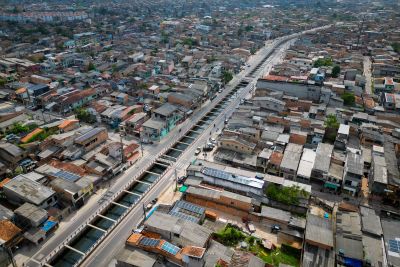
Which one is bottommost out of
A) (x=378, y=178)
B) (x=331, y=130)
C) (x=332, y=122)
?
(x=331, y=130)

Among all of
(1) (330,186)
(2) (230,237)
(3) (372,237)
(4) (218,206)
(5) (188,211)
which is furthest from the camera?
(1) (330,186)

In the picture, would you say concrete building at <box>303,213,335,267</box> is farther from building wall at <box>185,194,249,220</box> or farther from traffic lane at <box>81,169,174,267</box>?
traffic lane at <box>81,169,174,267</box>

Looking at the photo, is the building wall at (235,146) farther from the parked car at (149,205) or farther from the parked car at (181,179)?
the parked car at (149,205)

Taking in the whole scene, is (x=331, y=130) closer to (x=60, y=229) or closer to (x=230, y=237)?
(x=230, y=237)

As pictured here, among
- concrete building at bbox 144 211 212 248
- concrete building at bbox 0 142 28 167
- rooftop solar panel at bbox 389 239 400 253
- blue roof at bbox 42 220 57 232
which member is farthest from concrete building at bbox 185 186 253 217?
concrete building at bbox 0 142 28 167

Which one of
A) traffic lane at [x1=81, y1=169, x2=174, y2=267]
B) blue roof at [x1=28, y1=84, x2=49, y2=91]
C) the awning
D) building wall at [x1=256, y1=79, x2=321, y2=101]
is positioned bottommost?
traffic lane at [x1=81, y1=169, x2=174, y2=267]

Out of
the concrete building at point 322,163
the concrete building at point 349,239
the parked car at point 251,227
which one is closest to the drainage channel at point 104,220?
the parked car at point 251,227

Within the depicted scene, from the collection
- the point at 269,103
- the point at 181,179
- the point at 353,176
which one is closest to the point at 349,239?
the point at 353,176

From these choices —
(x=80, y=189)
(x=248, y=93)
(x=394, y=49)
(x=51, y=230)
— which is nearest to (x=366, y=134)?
(x=248, y=93)

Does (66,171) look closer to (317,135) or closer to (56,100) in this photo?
(56,100)
